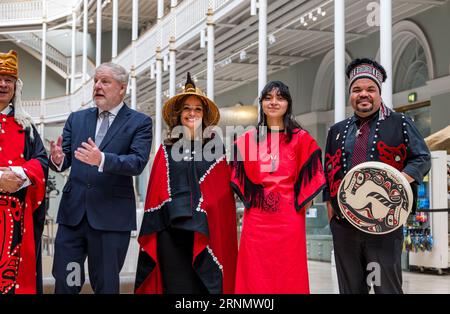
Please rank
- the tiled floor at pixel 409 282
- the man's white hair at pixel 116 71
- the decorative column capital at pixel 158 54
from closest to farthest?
the man's white hair at pixel 116 71, the tiled floor at pixel 409 282, the decorative column capital at pixel 158 54

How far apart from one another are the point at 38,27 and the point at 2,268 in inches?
1217

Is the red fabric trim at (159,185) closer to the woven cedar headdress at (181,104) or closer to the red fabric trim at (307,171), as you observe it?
the woven cedar headdress at (181,104)

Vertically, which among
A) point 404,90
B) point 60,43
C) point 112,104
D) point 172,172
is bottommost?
point 172,172

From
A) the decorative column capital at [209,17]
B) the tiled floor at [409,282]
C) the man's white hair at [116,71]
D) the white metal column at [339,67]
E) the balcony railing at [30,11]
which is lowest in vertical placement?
the tiled floor at [409,282]

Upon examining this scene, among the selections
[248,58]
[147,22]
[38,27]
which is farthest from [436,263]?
[38,27]

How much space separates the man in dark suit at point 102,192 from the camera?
4.32 meters

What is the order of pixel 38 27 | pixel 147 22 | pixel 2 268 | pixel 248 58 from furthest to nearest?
1. pixel 38 27
2. pixel 147 22
3. pixel 248 58
4. pixel 2 268

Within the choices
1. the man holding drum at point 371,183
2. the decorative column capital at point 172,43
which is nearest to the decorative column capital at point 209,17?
the decorative column capital at point 172,43

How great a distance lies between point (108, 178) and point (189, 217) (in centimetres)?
60

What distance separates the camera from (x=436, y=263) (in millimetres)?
10633

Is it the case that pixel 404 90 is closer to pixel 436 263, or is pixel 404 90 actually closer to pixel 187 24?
pixel 187 24

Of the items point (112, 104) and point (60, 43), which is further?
point (60, 43)

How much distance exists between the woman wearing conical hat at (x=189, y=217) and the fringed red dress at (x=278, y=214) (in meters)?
0.19

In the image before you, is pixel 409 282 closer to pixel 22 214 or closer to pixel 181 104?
pixel 181 104
